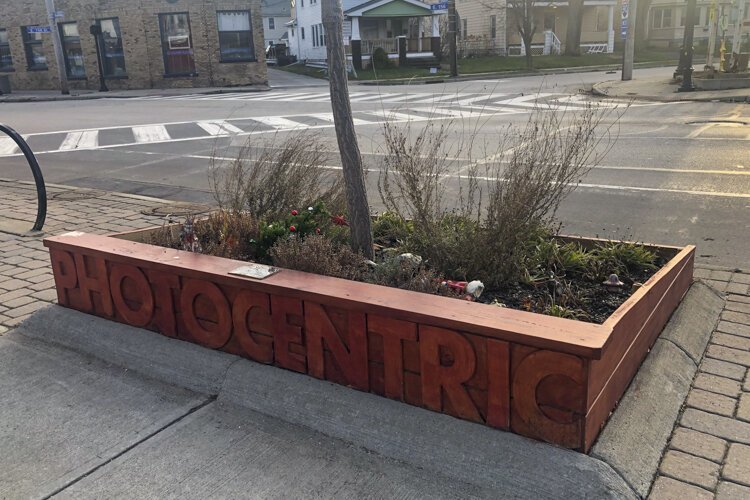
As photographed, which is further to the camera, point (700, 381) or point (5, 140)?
point (5, 140)

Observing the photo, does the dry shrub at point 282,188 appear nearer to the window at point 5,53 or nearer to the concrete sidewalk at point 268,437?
the concrete sidewalk at point 268,437

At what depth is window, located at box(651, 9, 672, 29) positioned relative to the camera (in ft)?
192

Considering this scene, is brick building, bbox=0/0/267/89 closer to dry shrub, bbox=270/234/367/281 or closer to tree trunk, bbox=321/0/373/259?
tree trunk, bbox=321/0/373/259

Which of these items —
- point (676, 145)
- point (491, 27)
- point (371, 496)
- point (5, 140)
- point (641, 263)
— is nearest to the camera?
point (371, 496)

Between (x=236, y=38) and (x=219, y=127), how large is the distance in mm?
19928

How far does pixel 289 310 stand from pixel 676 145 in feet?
32.2

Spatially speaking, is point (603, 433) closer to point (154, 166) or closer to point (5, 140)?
point (154, 166)

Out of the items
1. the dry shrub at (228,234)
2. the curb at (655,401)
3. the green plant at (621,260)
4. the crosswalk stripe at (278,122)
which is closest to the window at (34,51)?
the crosswalk stripe at (278,122)

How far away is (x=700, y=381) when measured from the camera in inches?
140

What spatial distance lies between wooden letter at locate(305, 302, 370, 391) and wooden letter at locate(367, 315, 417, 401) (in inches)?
A: 3.4

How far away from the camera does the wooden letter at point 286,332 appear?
3525mm

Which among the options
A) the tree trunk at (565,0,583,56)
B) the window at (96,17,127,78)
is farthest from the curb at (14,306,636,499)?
the tree trunk at (565,0,583,56)

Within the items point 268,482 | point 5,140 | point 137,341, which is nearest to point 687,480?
point 268,482

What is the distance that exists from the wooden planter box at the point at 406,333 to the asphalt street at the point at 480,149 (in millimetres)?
2247
